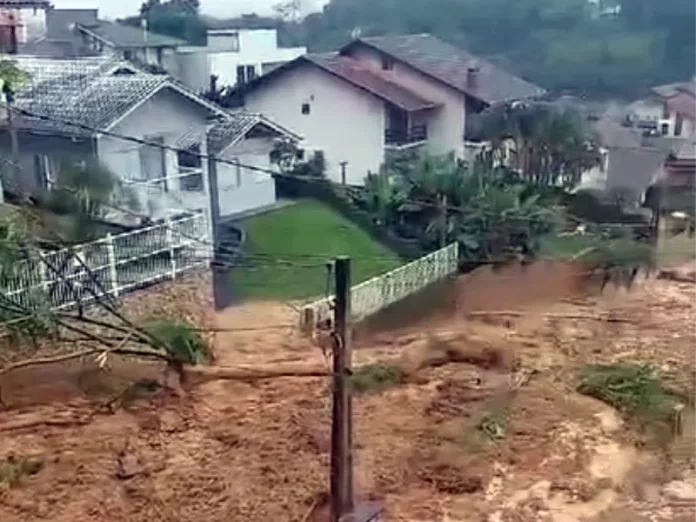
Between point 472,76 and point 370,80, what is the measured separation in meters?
0.38

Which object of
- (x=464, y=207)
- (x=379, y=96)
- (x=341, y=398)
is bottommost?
(x=341, y=398)

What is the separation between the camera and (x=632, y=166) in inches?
156

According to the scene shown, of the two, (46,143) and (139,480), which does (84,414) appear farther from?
(46,143)

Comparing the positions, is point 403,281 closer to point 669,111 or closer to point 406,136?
point 406,136

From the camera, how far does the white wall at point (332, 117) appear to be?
12.3 ft

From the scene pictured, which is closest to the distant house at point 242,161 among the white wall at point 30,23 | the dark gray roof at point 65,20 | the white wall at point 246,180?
the white wall at point 246,180

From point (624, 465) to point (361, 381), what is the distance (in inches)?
36.1

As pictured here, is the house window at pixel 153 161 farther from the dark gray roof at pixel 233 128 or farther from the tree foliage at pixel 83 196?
the dark gray roof at pixel 233 128

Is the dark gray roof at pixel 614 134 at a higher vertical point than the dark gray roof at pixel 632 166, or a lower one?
higher

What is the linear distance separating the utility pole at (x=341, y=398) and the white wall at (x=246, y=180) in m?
1.73

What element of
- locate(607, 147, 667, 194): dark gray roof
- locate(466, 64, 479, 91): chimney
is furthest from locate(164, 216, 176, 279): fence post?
locate(607, 147, 667, 194): dark gray roof

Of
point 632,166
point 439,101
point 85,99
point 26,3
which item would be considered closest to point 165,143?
point 85,99

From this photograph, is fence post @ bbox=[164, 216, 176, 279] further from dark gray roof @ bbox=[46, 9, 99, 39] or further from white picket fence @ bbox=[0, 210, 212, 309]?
dark gray roof @ bbox=[46, 9, 99, 39]

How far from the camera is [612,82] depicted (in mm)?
3459
